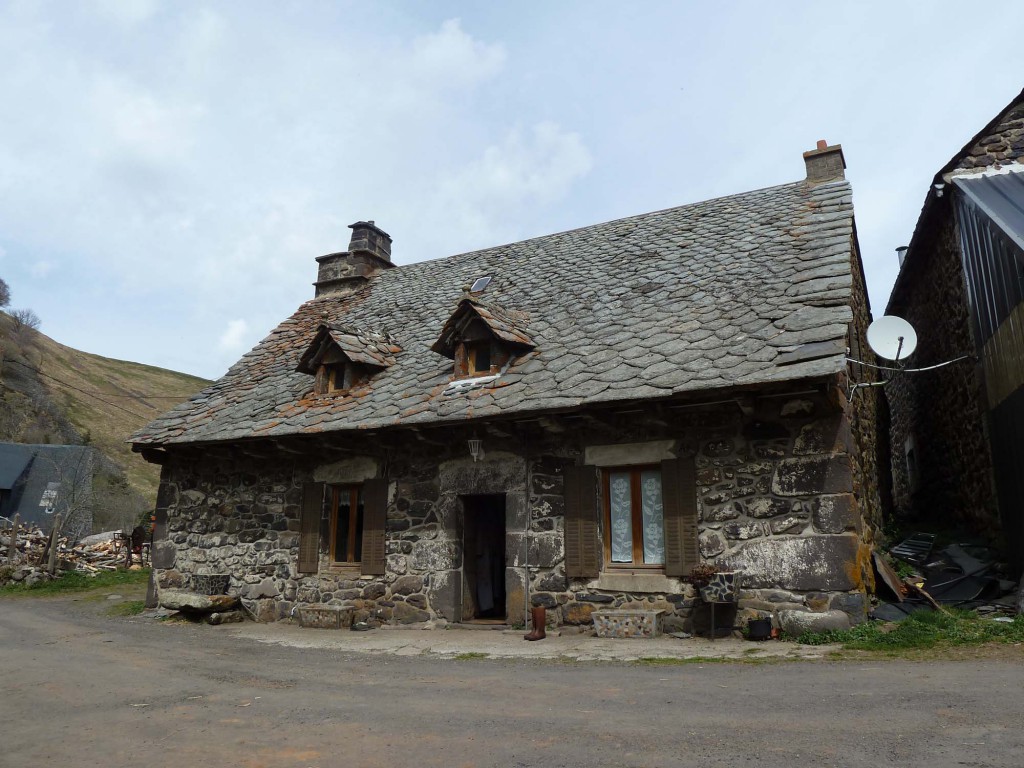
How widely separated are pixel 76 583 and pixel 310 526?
9.88 meters

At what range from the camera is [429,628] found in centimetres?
927

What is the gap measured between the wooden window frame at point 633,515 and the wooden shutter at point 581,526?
0.15 metres

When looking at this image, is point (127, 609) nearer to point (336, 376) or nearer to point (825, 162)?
point (336, 376)

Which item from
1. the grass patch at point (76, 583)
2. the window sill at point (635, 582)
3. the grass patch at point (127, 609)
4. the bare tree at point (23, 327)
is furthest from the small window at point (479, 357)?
the bare tree at point (23, 327)

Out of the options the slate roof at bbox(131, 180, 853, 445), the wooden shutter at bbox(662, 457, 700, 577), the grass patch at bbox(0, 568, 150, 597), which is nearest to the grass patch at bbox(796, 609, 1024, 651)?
the wooden shutter at bbox(662, 457, 700, 577)

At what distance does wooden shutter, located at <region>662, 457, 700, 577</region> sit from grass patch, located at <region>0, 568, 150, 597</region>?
1273 cm

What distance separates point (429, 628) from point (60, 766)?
219 inches

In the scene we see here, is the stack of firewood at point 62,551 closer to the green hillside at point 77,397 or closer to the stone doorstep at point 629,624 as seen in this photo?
the green hillside at point 77,397

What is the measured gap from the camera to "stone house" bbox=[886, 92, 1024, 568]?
8.32m

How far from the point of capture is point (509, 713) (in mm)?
4797

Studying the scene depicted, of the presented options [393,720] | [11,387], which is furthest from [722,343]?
[11,387]

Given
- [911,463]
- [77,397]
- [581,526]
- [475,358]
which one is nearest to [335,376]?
[475,358]

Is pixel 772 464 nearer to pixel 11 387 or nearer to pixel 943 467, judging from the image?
pixel 943 467

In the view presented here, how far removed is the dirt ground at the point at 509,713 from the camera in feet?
12.5
